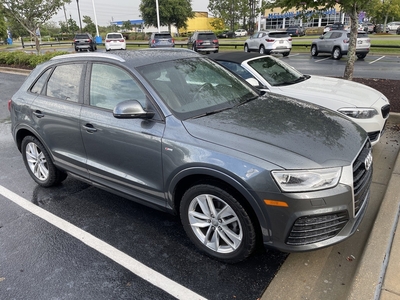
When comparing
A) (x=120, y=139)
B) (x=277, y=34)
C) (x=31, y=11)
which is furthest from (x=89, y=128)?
(x=277, y=34)

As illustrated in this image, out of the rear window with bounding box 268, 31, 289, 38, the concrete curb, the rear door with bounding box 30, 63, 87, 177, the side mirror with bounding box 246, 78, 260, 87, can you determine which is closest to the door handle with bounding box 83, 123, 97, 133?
the rear door with bounding box 30, 63, 87, 177

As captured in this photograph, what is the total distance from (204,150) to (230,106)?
32.5 inches

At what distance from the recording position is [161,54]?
3.62 m

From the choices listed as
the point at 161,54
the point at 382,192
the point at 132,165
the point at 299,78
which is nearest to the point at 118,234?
the point at 132,165

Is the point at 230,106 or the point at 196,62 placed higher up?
the point at 196,62

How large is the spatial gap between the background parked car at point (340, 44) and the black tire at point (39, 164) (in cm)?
1767

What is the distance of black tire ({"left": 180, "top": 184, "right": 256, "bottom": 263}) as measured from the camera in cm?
259

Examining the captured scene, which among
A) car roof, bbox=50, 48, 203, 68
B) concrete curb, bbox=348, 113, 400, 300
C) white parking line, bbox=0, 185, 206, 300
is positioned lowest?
white parking line, bbox=0, 185, 206, 300

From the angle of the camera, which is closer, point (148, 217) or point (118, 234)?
point (118, 234)

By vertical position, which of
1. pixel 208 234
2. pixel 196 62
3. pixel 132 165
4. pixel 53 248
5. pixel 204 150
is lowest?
pixel 53 248

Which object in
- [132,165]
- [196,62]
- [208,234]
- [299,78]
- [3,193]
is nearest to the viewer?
[208,234]

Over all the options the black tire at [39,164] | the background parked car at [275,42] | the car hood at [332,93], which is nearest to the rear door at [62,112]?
the black tire at [39,164]

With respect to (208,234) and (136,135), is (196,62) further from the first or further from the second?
(208,234)

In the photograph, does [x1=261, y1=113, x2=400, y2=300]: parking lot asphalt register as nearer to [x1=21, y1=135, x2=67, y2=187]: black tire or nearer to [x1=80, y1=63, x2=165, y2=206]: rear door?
[x1=80, y1=63, x2=165, y2=206]: rear door
